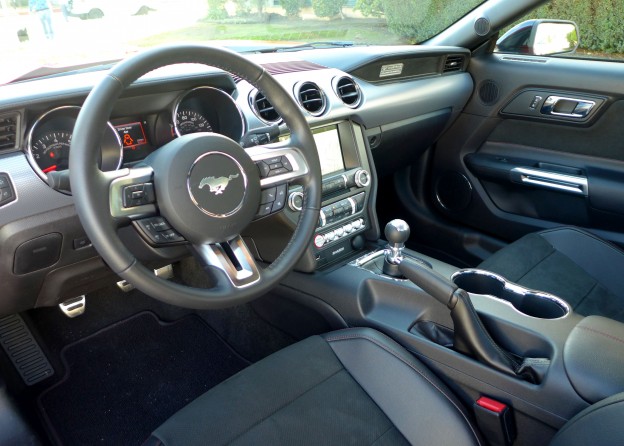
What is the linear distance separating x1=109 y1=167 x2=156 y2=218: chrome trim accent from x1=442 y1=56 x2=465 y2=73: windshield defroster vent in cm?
185

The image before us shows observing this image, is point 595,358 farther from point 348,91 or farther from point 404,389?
point 348,91

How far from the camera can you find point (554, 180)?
8.04 feet

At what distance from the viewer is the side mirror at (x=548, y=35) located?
252cm

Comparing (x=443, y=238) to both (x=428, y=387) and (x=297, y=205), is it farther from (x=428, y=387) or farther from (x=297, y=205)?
(x=428, y=387)

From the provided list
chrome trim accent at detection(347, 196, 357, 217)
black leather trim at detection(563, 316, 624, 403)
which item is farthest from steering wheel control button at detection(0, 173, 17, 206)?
black leather trim at detection(563, 316, 624, 403)

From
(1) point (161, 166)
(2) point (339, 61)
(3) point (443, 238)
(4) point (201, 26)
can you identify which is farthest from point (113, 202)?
(3) point (443, 238)

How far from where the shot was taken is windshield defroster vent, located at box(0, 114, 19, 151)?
52.0 inches

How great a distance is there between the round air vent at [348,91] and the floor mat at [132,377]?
110cm

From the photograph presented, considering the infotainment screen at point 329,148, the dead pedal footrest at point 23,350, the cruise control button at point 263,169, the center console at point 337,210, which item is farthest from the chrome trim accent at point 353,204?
the dead pedal footrest at point 23,350

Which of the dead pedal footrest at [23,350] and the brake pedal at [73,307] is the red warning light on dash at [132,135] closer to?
the brake pedal at [73,307]

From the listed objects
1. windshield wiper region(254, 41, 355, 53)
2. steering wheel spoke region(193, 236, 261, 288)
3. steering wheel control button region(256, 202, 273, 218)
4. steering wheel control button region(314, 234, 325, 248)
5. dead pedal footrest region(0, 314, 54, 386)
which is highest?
windshield wiper region(254, 41, 355, 53)

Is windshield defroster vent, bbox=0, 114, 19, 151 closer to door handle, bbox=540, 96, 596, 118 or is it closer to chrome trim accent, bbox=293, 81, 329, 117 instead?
chrome trim accent, bbox=293, 81, 329, 117

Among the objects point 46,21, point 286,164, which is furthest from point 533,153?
point 46,21

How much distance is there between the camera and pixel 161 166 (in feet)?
3.87
